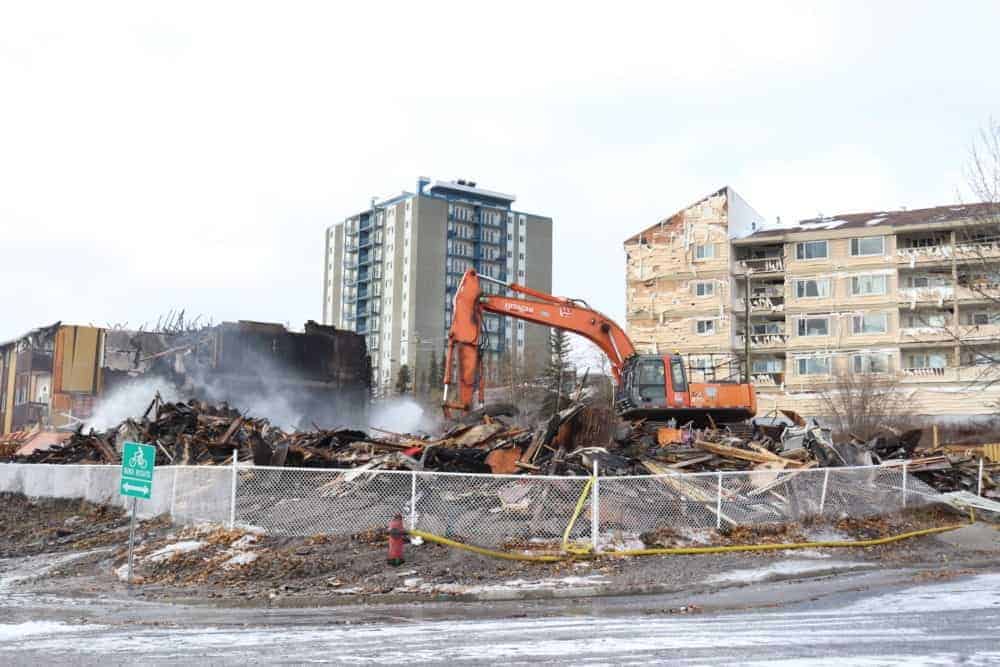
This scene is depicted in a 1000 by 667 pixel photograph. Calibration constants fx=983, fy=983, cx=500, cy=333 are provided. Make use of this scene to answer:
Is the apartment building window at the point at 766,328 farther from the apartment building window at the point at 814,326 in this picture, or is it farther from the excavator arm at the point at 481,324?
the excavator arm at the point at 481,324

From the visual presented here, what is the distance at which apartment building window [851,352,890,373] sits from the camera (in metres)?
55.4

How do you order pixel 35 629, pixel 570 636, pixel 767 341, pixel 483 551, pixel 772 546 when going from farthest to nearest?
pixel 767 341, pixel 772 546, pixel 483 551, pixel 35 629, pixel 570 636

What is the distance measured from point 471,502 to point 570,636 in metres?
6.04

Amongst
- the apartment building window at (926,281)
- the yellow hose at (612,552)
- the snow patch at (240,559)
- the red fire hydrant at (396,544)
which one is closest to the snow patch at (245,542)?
the snow patch at (240,559)

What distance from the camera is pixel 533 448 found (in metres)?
19.0

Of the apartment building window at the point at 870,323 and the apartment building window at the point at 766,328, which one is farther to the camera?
the apartment building window at the point at 766,328

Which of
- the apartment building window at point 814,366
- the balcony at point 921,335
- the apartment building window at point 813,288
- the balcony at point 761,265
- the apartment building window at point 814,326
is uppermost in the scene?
the balcony at point 761,265

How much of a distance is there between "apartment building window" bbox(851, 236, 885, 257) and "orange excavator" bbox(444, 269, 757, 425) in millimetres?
32587

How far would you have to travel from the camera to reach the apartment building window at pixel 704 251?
6072cm

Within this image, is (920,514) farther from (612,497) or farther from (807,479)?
(612,497)

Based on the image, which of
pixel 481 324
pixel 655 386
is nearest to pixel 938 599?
pixel 655 386

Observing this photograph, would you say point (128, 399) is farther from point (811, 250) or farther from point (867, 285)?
point (867, 285)

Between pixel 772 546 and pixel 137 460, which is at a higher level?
pixel 137 460

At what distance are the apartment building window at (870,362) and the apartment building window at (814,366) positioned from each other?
151 centimetres
